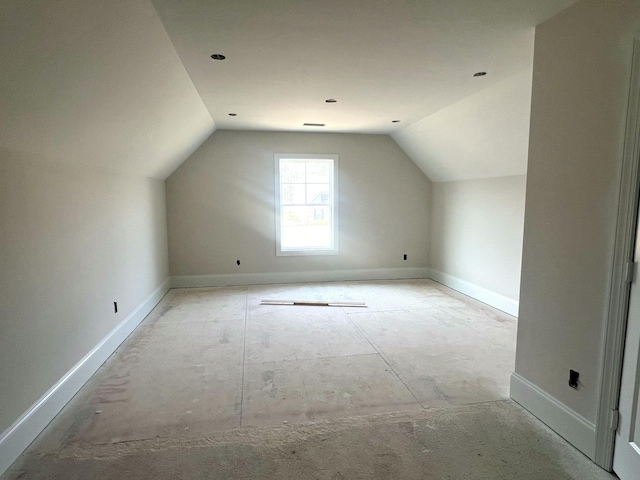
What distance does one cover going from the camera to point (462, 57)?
2.69 meters

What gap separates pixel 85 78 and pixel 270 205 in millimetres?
3789

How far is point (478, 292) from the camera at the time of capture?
4.95 m

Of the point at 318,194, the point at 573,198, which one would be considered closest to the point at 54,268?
the point at 573,198

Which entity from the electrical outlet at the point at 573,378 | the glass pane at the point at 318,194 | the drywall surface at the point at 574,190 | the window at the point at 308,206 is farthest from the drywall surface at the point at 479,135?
the electrical outlet at the point at 573,378

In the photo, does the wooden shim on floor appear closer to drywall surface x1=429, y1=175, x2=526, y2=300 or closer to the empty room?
the empty room

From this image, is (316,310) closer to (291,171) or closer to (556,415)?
(291,171)

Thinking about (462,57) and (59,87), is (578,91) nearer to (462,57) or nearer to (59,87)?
(462,57)

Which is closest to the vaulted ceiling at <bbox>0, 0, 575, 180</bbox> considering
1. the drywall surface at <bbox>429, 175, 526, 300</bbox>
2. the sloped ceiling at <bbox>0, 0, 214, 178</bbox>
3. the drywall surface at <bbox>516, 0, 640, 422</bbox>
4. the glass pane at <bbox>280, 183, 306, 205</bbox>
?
the sloped ceiling at <bbox>0, 0, 214, 178</bbox>

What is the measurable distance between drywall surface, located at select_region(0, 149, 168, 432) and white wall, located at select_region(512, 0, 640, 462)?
9.76 feet

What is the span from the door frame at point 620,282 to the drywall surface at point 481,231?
8.32ft

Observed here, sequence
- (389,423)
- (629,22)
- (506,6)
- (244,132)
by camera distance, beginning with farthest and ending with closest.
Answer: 1. (244,132)
2. (389,423)
3. (506,6)
4. (629,22)

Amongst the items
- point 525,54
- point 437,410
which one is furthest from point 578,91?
point 437,410

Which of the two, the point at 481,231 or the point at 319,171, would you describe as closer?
the point at 481,231

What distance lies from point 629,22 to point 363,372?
2.58 m
